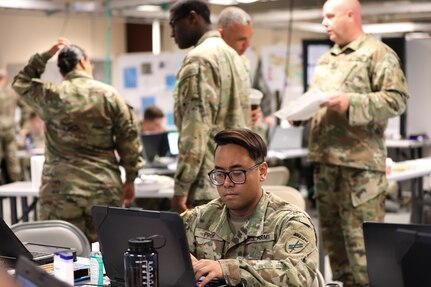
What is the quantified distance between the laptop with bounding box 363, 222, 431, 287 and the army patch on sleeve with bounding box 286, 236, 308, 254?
1.28ft

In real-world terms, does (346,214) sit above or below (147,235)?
below

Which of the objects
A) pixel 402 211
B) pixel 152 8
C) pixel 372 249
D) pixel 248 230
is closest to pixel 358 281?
pixel 248 230

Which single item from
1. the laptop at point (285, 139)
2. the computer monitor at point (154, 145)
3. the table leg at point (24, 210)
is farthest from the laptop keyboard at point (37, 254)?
the laptop at point (285, 139)

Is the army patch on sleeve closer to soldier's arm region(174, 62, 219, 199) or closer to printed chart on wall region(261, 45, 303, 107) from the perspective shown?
soldier's arm region(174, 62, 219, 199)

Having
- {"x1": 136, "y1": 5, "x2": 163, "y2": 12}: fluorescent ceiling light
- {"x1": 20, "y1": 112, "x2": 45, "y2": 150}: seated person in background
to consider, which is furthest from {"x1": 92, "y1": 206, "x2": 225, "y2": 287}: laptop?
{"x1": 136, "y1": 5, "x2": 163, "y2": 12}: fluorescent ceiling light

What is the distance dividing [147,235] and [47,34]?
12693 millimetres

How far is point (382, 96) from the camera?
4.79 metres

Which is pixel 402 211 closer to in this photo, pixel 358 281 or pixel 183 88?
pixel 358 281

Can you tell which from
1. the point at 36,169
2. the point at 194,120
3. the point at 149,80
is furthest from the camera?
the point at 149,80

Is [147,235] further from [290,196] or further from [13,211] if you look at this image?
[13,211]

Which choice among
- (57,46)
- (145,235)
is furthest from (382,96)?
(145,235)

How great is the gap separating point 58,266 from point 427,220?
16.2 feet

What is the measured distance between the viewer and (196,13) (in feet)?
15.1

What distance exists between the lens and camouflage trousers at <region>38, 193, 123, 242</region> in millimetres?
5078
